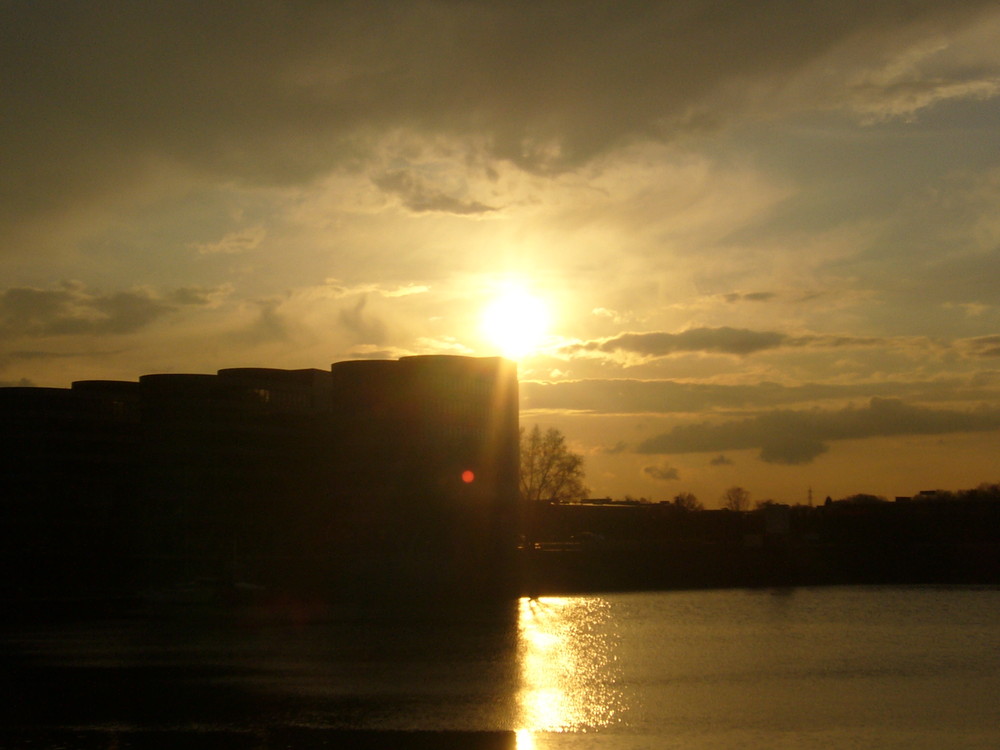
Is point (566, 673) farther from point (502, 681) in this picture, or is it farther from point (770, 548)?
point (770, 548)

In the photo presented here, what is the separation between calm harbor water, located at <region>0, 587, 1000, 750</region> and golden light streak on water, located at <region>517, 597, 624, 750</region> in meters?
0.19

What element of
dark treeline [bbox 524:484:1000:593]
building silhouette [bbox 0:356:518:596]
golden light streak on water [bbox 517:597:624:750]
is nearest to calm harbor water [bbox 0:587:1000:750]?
golden light streak on water [bbox 517:597:624:750]

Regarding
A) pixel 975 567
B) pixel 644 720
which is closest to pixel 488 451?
pixel 975 567

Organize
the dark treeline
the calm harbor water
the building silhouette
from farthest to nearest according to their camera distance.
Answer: the dark treeline
the building silhouette
the calm harbor water

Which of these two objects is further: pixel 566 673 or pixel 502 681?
pixel 566 673

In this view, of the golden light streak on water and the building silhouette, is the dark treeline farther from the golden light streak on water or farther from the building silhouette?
the golden light streak on water

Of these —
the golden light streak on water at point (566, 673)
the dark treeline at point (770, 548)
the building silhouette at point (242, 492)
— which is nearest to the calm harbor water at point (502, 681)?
the golden light streak on water at point (566, 673)

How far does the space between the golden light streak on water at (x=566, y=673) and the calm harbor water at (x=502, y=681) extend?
7.5 inches

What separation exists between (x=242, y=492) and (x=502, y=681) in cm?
8589

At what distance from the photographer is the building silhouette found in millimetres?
105062

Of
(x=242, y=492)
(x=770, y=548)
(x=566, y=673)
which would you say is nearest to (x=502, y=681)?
(x=566, y=673)

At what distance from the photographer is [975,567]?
479ft

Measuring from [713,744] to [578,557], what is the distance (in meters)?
87.6

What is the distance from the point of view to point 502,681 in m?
47.8
